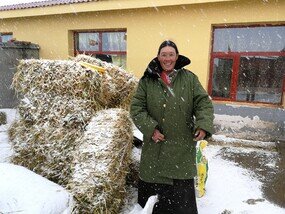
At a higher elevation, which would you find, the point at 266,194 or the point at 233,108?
the point at 233,108

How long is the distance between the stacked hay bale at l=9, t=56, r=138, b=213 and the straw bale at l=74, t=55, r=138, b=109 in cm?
2

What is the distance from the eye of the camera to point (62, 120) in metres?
3.22

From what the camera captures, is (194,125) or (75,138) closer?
(194,125)

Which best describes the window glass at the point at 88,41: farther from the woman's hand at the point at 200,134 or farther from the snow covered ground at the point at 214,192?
the woman's hand at the point at 200,134

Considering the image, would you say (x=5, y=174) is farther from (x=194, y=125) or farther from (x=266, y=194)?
(x=266, y=194)

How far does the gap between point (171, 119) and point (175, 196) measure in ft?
2.44

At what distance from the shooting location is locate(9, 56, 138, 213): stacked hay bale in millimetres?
2898

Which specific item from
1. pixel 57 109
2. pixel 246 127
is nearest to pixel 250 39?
pixel 246 127

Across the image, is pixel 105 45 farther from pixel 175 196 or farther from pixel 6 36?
pixel 175 196

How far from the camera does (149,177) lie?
2592 millimetres

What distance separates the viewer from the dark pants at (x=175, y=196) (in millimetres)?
2592

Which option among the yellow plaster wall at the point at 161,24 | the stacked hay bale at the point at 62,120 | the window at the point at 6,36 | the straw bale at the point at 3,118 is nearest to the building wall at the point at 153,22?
the yellow plaster wall at the point at 161,24

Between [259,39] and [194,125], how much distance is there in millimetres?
4906

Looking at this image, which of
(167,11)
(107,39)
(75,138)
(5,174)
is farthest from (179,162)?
(107,39)
